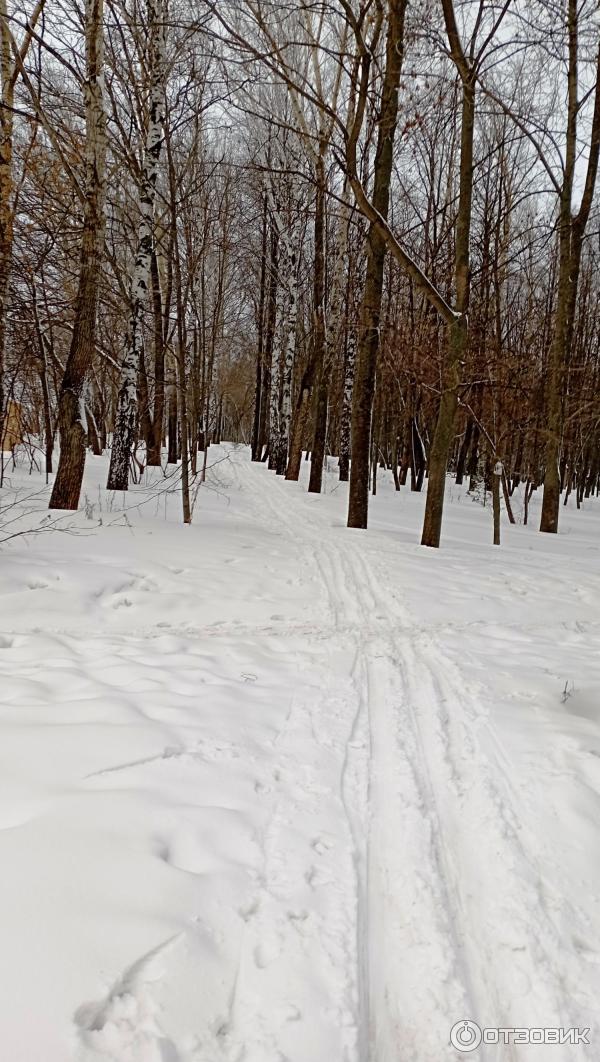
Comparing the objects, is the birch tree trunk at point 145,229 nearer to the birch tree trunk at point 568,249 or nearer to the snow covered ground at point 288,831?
the snow covered ground at point 288,831

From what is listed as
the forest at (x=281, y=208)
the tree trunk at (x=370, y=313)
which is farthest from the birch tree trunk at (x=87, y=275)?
the tree trunk at (x=370, y=313)

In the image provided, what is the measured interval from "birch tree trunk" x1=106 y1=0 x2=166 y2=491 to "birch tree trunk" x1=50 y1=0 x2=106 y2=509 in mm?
1203

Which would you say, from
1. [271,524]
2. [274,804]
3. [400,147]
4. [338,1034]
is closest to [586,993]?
[338,1034]

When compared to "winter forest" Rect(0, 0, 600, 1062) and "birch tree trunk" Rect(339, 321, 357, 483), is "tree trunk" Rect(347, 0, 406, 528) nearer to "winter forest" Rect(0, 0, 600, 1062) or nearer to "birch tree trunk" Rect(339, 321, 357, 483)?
"winter forest" Rect(0, 0, 600, 1062)

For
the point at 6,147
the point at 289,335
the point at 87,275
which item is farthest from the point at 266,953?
the point at 289,335

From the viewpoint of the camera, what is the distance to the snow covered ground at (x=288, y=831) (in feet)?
4.86

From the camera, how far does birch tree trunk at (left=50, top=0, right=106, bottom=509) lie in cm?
679

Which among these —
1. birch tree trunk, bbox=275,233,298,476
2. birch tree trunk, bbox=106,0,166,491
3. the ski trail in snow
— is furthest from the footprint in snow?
birch tree trunk, bbox=275,233,298,476

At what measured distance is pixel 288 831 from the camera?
7.30 ft

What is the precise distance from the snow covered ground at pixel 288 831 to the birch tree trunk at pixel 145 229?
4.79 meters

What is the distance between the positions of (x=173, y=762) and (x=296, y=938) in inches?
40.8

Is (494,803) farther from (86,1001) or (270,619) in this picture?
(270,619)

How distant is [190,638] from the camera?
439cm

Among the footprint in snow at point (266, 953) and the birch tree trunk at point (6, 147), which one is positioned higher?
the birch tree trunk at point (6, 147)
